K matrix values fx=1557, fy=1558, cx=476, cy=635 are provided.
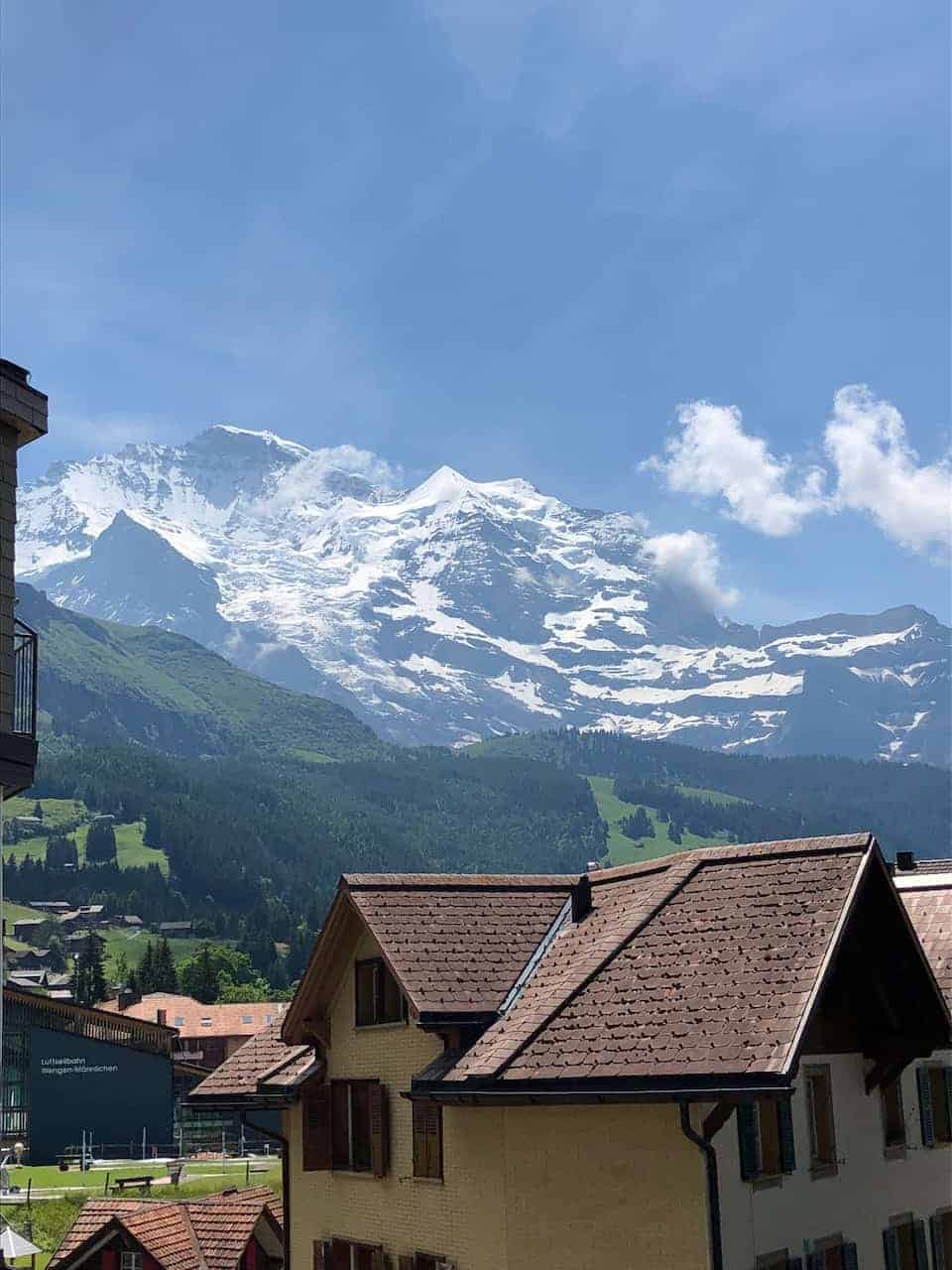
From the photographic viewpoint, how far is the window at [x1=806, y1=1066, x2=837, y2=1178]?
25.1 m

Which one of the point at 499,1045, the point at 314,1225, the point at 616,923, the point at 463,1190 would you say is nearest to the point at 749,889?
the point at 616,923

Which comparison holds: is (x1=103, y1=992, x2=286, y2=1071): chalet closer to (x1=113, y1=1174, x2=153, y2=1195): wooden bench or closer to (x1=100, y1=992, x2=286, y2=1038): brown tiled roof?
(x1=100, y1=992, x2=286, y2=1038): brown tiled roof

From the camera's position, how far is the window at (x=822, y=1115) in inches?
989

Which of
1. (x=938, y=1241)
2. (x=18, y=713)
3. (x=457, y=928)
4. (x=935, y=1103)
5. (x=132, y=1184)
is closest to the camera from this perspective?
(x=18, y=713)

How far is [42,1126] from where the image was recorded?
115312 mm

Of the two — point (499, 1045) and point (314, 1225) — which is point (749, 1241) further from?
point (314, 1225)

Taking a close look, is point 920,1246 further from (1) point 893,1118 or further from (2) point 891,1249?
(1) point 893,1118

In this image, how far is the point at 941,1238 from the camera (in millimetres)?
A: 28516

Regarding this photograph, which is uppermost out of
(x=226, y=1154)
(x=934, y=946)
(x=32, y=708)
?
(x=32, y=708)

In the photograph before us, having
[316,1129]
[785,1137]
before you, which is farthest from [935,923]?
[316,1129]

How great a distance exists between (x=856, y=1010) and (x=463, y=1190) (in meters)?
7.22

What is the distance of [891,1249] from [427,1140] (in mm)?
8102

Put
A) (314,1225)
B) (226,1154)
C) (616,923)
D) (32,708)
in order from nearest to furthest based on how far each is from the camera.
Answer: (32,708) → (616,923) → (314,1225) → (226,1154)

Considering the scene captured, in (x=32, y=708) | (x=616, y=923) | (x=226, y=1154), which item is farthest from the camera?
(x=226, y=1154)
